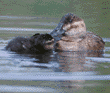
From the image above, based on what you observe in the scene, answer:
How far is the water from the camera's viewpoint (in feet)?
19.7

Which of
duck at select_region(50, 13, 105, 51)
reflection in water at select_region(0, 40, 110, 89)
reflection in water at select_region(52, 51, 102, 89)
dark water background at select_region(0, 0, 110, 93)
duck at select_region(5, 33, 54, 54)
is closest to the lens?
dark water background at select_region(0, 0, 110, 93)

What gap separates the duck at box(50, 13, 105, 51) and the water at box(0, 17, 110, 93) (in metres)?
0.54

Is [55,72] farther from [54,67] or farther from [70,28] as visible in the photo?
[70,28]

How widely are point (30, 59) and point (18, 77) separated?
1.97 m

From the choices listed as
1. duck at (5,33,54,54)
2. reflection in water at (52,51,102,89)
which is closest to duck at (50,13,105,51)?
reflection in water at (52,51,102,89)

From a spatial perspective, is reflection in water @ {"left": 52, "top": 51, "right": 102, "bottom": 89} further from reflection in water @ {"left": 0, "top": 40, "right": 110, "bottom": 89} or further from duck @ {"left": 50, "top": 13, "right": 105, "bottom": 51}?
duck @ {"left": 50, "top": 13, "right": 105, "bottom": 51}

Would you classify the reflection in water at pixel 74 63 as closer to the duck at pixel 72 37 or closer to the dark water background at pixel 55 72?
the dark water background at pixel 55 72

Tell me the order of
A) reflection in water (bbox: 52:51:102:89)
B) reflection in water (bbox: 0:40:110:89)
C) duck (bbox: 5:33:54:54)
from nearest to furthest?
1. reflection in water (bbox: 52:51:102:89)
2. reflection in water (bbox: 0:40:110:89)
3. duck (bbox: 5:33:54:54)

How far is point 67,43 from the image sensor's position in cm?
1039

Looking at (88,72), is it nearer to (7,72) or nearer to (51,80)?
(51,80)

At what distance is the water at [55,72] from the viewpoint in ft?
19.7

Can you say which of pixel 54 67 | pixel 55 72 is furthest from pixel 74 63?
pixel 55 72

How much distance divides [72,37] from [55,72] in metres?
3.48

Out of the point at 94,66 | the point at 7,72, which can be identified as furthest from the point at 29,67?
the point at 94,66
